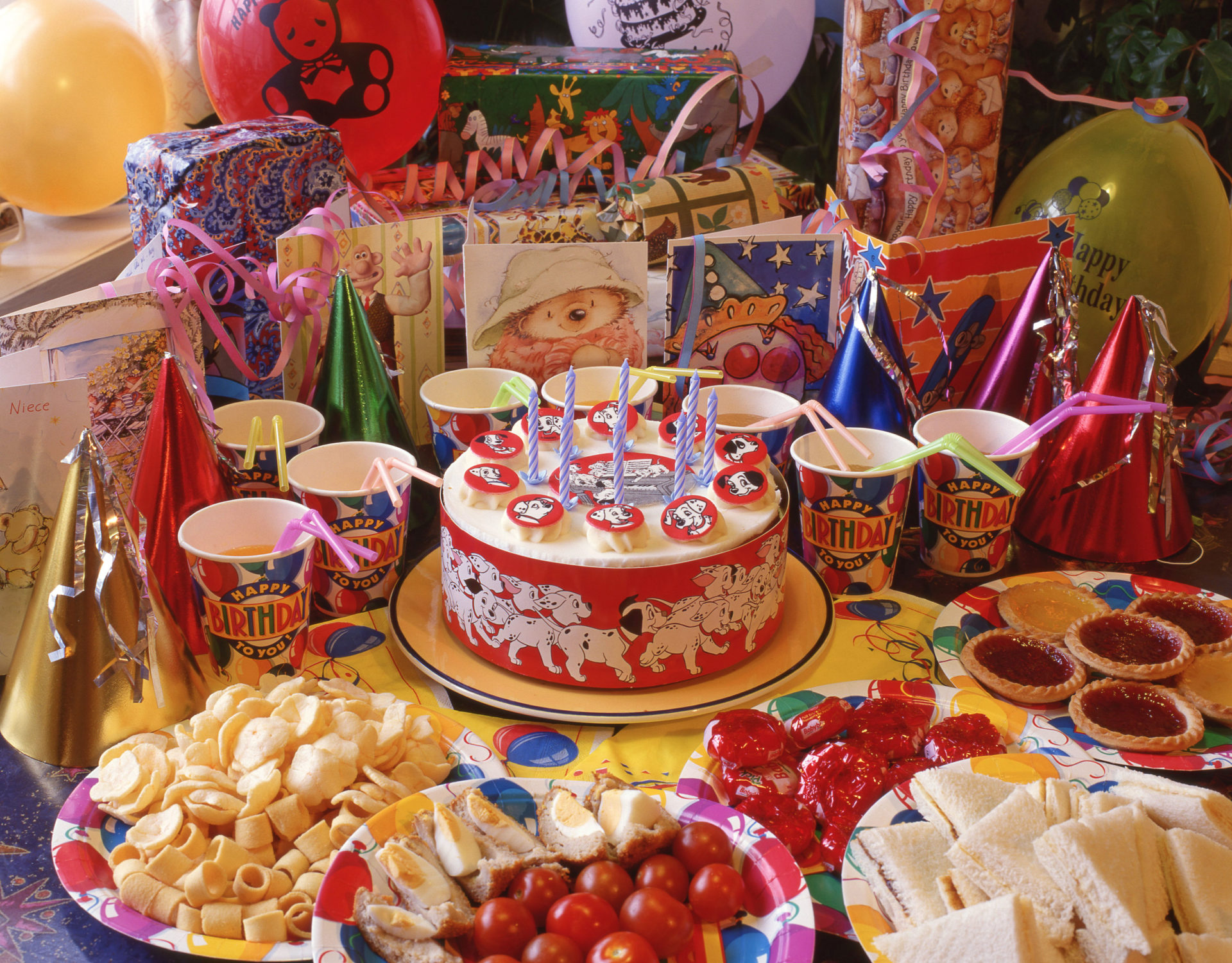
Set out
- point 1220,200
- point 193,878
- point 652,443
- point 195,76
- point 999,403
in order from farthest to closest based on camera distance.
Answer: point 195,76 → point 1220,200 → point 999,403 → point 652,443 → point 193,878

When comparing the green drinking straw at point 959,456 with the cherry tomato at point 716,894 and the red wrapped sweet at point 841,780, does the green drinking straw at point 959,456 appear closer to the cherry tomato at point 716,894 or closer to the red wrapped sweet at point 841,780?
the red wrapped sweet at point 841,780

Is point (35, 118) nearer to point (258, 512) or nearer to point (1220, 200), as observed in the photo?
point (258, 512)

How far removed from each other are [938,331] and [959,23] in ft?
1.54

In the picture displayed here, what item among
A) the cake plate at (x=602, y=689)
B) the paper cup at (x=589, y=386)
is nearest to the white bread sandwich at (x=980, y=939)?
the cake plate at (x=602, y=689)

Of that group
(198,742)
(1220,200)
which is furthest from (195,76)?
(1220,200)

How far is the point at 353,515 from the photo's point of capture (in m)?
1.18

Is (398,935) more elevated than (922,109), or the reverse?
(922,109)

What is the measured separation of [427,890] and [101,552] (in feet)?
1.55

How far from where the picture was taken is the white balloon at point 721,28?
6.66 ft

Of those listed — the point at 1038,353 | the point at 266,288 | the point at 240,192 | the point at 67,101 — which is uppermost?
the point at 67,101

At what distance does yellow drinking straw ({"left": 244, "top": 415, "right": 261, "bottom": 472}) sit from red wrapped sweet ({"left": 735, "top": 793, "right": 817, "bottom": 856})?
2.27 ft

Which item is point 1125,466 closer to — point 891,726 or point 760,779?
point 891,726

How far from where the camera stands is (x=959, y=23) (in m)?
1.59

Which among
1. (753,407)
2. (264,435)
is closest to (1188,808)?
(753,407)
